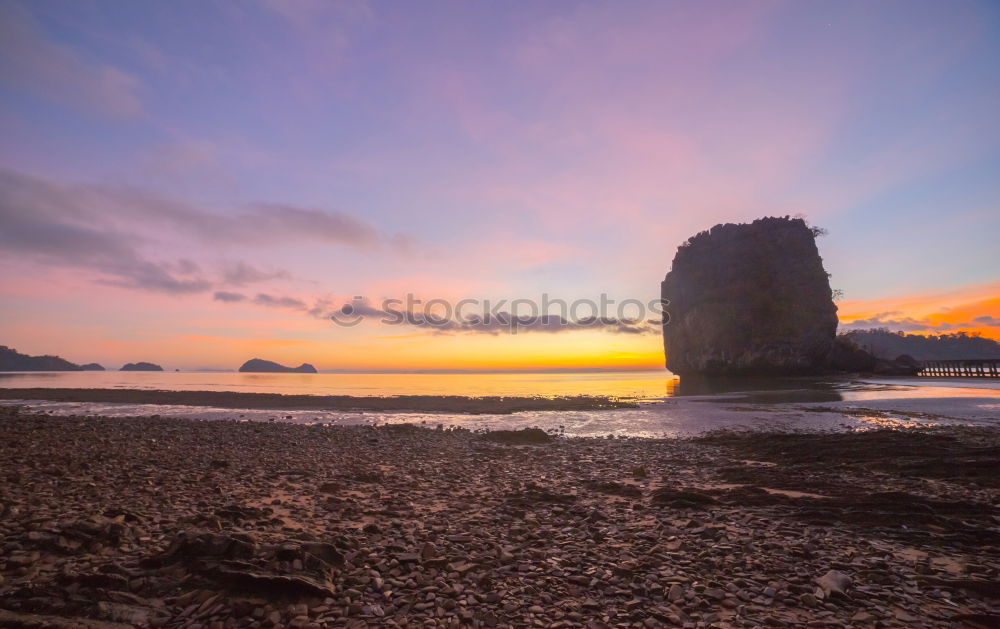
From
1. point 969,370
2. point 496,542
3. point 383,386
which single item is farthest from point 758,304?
point 496,542

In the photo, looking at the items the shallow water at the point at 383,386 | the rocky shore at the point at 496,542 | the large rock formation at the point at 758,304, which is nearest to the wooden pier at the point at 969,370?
the large rock formation at the point at 758,304

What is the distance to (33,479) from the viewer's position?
32.9 ft

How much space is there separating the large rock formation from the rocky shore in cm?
8617

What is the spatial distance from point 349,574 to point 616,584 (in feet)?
11.0

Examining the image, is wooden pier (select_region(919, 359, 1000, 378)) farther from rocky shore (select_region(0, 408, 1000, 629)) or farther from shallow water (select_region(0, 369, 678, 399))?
rocky shore (select_region(0, 408, 1000, 629))

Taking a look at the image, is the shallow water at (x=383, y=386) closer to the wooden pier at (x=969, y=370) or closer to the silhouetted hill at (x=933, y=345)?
the wooden pier at (x=969, y=370)

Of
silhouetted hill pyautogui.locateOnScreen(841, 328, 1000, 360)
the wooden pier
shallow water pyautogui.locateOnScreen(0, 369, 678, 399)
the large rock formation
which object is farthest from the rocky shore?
silhouetted hill pyautogui.locateOnScreen(841, 328, 1000, 360)

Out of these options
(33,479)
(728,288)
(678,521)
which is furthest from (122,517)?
(728,288)

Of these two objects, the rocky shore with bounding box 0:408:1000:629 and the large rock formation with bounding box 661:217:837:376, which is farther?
the large rock formation with bounding box 661:217:837:376

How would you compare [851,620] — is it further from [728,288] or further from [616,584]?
A: [728,288]

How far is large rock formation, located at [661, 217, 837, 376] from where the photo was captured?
88.8m

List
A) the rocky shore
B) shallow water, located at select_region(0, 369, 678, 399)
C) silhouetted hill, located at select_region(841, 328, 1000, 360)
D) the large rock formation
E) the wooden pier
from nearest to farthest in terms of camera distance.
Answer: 1. the rocky shore
2. shallow water, located at select_region(0, 369, 678, 399)
3. the wooden pier
4. the large rock formation
5. silhouetted hill, located at select_region(841, 328, 1000, 360)

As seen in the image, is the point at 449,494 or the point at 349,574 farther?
the point at 449,494

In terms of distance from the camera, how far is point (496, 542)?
694 centimetres
